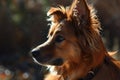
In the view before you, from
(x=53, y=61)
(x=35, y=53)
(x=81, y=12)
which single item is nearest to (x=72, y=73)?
(x=53, y=61)

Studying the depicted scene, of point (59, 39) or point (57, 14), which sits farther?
point (57, 14)

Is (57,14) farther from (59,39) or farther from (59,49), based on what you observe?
(59,49)

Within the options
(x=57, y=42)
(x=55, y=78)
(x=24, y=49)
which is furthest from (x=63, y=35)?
(x=24, y=49)

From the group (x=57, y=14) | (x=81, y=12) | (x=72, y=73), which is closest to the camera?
(x=81, y=12)

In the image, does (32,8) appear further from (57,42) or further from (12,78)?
(57,42)

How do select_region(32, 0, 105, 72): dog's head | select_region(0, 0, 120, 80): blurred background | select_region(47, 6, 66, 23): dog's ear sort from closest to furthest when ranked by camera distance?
select_region(32, 0, 105, 72): dog's head → select_region(47, 6, 66, 23): dog's ear → select_region(0, 0, 120, 80): blurred background

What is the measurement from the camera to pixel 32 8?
17594 mm

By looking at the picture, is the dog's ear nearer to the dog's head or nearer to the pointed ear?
the dog's head

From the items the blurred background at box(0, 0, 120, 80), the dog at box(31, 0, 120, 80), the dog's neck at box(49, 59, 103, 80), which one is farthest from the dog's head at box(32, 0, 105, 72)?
the blurred background at box(0, 0, 120, 80)

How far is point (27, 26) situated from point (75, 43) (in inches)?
368

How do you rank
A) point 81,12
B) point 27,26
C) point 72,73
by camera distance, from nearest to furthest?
point 81,12 → point 72,73 → point 27,26

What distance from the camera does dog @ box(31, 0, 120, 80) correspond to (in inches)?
304

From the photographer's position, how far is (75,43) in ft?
25.5

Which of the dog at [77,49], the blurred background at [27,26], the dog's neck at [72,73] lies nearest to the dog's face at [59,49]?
the dog at [77,49]
